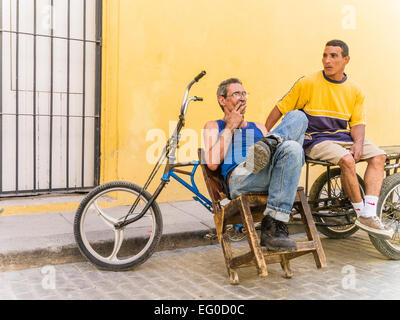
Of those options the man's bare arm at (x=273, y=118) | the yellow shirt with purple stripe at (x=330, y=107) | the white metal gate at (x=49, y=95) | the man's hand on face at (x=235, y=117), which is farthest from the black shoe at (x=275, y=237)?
the white metal gate at (x=49, y=95)

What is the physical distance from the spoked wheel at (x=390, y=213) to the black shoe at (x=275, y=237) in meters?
1.26

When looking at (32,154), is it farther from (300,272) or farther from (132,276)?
(300,272)

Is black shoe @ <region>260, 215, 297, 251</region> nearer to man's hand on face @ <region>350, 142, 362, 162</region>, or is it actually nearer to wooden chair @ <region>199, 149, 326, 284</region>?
wooden chair @ <region>199, 149, 326, 284</region>

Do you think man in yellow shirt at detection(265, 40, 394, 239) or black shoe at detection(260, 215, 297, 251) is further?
man in yellow shirt at detection(265, 40, 394, 239)

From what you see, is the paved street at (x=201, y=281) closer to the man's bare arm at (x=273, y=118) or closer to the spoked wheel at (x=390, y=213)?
the spoked wheel at (x=390, y=213)

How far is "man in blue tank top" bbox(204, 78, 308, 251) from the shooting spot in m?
3.30

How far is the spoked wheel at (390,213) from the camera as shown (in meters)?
4.21

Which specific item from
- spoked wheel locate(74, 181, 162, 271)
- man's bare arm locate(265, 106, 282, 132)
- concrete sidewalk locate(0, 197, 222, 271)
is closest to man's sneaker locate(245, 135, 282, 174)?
spoked wheel locate(74, 181, 162, 271)

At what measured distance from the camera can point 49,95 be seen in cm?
536

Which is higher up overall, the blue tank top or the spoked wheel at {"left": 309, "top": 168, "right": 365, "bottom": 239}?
the blue tank top

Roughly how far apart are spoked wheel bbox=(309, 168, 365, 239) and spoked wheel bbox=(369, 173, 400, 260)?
0.26m

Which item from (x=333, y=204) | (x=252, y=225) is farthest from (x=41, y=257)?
(x=333, y=204)

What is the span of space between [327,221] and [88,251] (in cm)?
235

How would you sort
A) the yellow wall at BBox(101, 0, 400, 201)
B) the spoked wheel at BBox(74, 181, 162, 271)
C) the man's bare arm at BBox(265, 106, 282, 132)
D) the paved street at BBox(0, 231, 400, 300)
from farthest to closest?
1. the yellow wall at BBox(101, 0, 400, 201)
2. the man's bare arm at BBox(265, 106, 282, 132)
3. the spoked wheel at BBox(74, 181, 162, 271)
4. the paved street at BBox(0, 231, 400, 300)
